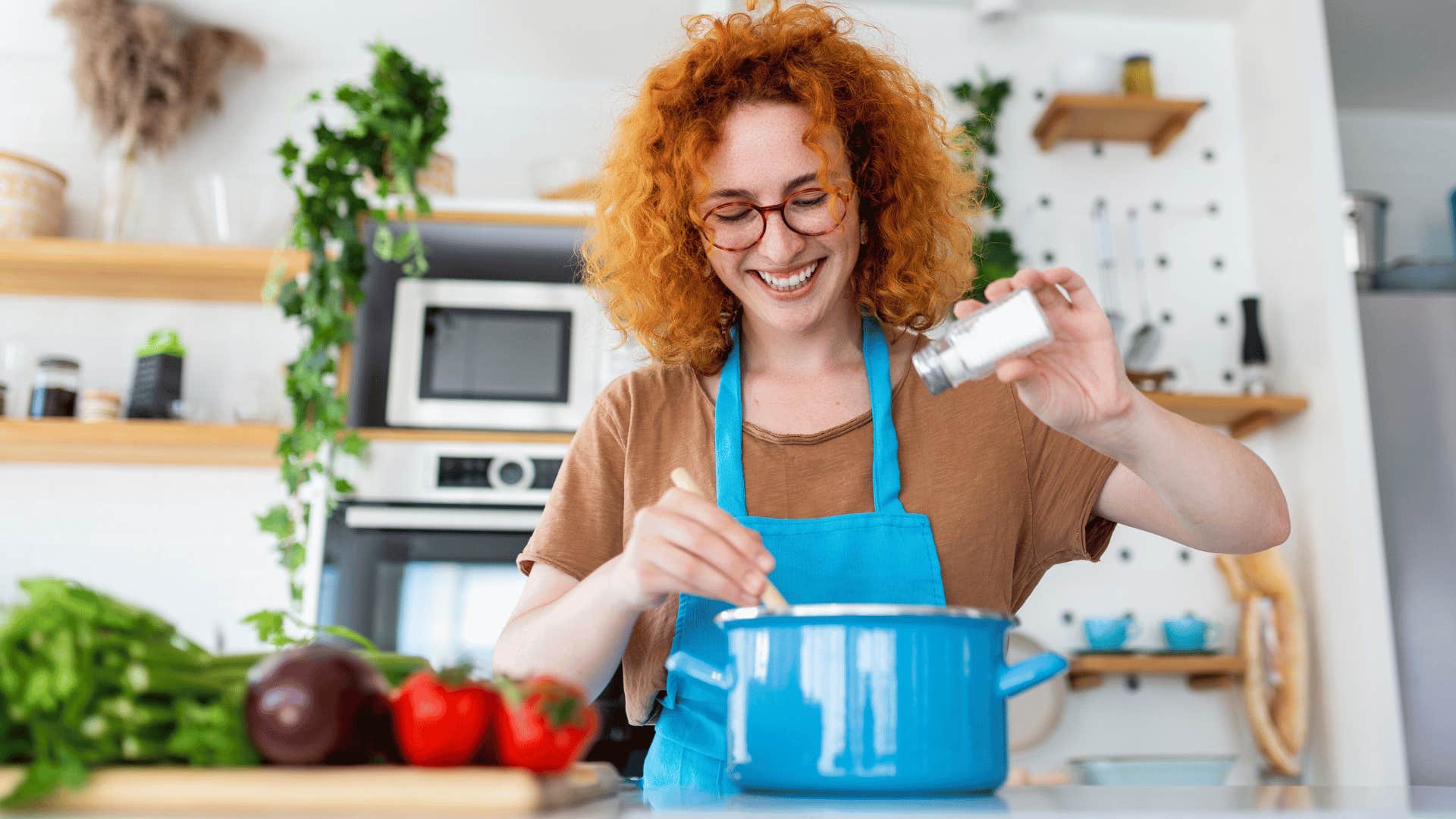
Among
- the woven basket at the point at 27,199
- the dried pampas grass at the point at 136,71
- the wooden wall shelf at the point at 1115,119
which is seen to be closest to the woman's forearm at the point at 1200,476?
the wooden wall shelf at the point at 1115,119

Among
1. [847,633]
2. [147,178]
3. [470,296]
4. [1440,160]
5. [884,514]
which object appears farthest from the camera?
[1440,160]

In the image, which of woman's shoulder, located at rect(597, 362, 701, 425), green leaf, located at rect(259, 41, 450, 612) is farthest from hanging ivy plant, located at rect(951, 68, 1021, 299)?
woman's shoulder, located at rect(597, 362, 701, 425)

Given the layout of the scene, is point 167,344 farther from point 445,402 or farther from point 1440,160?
point 1440,160

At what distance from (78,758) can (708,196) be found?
2.62 ft

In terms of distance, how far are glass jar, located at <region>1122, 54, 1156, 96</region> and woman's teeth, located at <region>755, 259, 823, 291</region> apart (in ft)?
6.27

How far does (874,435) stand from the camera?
1177mm

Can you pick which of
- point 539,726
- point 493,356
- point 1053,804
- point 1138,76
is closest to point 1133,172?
point 1138,76

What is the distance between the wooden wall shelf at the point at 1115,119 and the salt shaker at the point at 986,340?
2.13 meters

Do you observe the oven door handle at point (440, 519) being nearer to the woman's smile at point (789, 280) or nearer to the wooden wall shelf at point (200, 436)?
the wooden wall shelf at point (200, 436)

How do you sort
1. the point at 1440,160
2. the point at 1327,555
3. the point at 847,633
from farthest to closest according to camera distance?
the point at 1440,160 → the point at 1327,555 → the point at 847,633

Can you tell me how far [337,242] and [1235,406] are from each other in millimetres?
1898

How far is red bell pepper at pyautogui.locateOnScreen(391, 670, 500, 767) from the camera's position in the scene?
554 millimetres

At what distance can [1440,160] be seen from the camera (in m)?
3.28

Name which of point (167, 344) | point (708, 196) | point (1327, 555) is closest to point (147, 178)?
point (167, 344)
